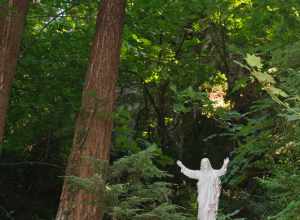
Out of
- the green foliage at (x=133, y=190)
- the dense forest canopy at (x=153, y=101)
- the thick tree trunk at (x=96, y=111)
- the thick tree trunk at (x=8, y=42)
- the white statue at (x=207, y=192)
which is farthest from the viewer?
the thick tree trunk at (x=8, y=42)

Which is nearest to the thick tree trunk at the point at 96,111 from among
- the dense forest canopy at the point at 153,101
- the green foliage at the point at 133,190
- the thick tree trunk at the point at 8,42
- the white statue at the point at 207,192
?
the dense forest canopy at the point at 153,101

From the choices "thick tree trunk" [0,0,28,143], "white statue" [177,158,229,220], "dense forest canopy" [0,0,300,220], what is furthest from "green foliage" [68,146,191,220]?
"thick tree trunk" [0,0,28,143]

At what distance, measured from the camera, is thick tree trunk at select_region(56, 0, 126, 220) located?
758cm

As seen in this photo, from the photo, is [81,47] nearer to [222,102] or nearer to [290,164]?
[290,164]

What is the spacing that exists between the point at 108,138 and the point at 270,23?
498 cm

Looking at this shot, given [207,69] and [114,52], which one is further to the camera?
[207,69]

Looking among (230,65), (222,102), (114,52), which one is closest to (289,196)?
(114,52)

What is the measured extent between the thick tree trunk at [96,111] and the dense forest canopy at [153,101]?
2.4 inches

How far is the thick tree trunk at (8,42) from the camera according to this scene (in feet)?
26.9

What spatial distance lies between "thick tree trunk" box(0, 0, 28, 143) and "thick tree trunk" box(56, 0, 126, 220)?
3.95ft

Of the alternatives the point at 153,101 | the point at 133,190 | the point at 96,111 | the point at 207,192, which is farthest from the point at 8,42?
the point at 153,101

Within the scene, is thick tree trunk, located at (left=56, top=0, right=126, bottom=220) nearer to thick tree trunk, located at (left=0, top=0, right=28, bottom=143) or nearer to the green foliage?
thick tree trunk, located at (left=0, top=0, right=28, bottom=143)

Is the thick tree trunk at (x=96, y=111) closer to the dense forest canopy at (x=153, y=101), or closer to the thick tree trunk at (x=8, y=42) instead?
the dense forest canopy at (x=153, y=101)

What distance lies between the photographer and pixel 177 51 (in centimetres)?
1407
